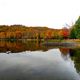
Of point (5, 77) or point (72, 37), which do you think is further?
point (72, 37)

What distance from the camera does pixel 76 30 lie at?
337ft

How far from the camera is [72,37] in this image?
356 ft

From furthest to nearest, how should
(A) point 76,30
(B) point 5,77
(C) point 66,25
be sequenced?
(C) point 66,25
(A) point 76,30
(B) point 5,77

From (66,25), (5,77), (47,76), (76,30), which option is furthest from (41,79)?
(66,25)

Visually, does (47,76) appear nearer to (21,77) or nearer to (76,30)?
(21,77)

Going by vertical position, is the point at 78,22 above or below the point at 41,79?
above

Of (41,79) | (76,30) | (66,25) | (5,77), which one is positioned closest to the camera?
(41,79)

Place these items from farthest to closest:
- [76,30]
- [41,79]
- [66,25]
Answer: [66,25], [76,30], [41,79]

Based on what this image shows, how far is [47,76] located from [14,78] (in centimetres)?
368

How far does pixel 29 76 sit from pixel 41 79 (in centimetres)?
216

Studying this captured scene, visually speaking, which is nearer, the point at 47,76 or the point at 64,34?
the point at 47,76

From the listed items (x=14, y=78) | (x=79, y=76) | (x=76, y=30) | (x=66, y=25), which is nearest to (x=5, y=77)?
(x=14, y=78)

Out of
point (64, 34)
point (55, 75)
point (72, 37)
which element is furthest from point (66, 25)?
point (55, 75)

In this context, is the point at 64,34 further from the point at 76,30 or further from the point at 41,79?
the point at 41,79
